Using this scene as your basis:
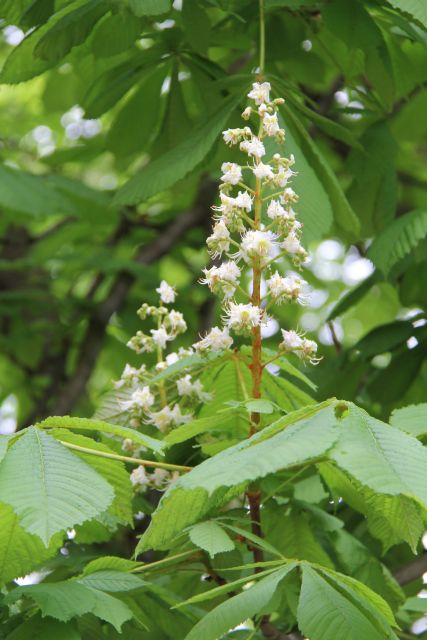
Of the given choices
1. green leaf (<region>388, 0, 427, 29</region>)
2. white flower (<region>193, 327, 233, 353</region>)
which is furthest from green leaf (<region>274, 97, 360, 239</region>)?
white flower (<region>193, 327, 233, 353</region>)

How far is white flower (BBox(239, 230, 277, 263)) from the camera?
1577 mm

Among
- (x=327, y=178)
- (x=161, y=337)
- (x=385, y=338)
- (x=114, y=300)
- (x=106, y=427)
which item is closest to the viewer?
(x=106, y=427)

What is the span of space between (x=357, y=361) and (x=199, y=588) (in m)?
0.96

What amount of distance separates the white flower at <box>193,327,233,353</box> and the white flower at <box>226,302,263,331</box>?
0.10 meters

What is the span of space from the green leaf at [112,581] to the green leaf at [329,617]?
0.36 meters

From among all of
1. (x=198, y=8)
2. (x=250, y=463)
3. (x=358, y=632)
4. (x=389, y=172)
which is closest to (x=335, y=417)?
(x=250, y=463)

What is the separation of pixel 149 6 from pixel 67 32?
0.24 meters

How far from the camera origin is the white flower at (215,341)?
5.47 ft

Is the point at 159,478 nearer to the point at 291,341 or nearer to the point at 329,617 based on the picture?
the point at 291,341

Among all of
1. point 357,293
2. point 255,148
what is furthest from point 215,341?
point 357,293

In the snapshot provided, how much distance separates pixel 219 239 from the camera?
1.64 m

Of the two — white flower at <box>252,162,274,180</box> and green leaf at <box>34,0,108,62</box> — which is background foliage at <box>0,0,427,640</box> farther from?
white flower at <box>252,162,274,180</box>

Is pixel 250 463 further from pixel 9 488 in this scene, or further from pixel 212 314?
pixel 212 314

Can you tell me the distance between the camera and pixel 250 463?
1164mm
